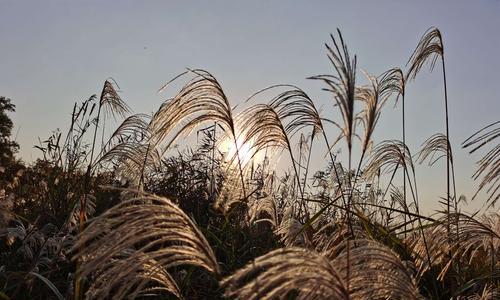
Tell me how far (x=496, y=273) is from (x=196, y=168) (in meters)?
5.59

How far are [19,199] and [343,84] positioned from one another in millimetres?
6350

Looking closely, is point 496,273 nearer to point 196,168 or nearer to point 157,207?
point 157,207

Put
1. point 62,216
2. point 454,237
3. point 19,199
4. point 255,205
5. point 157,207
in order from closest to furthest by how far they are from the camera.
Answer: point 157,207
point 454,237
point 255,205
point 62,216
point 19,199

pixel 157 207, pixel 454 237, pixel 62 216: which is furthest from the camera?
pixel 62 216

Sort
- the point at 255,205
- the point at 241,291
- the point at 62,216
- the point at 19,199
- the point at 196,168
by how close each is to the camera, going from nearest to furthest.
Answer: the point at 241,291 → the point at 255,205 → the point at 62,216 → the point at 19,199 → the point at 196,168

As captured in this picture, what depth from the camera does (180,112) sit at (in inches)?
125

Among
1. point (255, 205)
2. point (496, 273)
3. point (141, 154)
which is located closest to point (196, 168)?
point (255, 205)

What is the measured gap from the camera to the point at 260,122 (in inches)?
144

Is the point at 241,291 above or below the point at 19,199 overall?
below

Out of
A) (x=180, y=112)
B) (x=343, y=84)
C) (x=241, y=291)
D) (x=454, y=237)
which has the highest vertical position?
(x=180, y=112)

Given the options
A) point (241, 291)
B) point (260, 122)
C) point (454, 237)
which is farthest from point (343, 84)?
point (454, 237)

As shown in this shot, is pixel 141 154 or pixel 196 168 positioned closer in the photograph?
pixel 141 154

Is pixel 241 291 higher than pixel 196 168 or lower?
lower

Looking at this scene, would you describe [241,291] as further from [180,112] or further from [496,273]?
[496,273]
